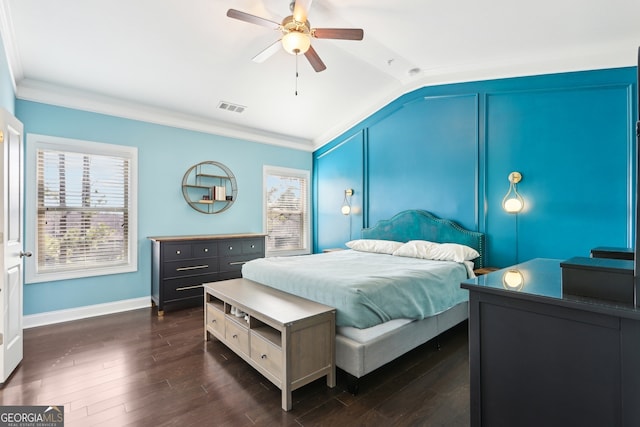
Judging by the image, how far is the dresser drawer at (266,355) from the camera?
2068 mm

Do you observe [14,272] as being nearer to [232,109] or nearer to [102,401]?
[102,401]

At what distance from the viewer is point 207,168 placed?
4855 millimetres

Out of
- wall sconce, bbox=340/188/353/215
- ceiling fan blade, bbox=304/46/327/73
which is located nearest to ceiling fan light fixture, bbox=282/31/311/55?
ceiling fan blade, bbox=304/46/327/73

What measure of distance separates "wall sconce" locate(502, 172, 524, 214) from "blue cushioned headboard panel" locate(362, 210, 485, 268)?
48 cm

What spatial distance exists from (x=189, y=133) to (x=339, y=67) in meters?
2.48

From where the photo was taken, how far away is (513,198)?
3.72m

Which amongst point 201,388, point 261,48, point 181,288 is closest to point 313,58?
point 261,48

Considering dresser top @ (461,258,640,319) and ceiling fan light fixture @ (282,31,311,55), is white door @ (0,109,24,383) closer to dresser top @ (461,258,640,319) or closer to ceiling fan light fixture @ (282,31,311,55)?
ceiling fan light fixture @ (282,31,311,55)

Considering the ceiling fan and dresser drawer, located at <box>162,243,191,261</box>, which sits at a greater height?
the ceiling fan

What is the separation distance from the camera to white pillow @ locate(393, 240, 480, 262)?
3.56 meters

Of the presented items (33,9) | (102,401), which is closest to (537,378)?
(102,401)

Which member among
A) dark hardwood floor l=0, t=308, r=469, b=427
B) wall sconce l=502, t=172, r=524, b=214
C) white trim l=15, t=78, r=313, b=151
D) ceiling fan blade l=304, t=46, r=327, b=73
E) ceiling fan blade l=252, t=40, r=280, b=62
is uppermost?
ceiling fan blade l=252, t=40, r=280, b=62

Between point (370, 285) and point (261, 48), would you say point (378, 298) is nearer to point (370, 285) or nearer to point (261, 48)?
point (370, 285)

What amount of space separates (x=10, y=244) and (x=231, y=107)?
9.97 ft
